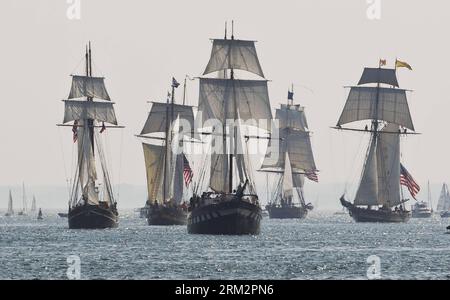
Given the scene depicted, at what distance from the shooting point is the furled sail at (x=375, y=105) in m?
170

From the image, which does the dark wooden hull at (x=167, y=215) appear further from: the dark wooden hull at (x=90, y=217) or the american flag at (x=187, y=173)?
the dark wooden hull at (x=90, y=217)

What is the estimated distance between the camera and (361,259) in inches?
3017

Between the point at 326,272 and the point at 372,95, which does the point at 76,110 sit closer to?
the point at 372,95

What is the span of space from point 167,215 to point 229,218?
137 ft

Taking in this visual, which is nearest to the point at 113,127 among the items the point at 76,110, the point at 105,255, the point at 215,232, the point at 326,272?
the point at 76,110

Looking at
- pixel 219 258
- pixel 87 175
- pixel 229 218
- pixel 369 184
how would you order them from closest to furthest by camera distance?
pixel 219 258 < pixel 229 218 < pixel 87 175 < pixel 369 184

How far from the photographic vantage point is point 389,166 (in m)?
161

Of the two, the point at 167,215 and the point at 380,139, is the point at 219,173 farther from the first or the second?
the point at 380,139

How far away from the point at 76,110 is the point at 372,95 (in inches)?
1959

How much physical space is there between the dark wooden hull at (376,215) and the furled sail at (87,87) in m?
46.8

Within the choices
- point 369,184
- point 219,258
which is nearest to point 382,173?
point 369,184

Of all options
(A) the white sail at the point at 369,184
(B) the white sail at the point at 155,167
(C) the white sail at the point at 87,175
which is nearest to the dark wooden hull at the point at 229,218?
(C) the white sail at the point at 87,175

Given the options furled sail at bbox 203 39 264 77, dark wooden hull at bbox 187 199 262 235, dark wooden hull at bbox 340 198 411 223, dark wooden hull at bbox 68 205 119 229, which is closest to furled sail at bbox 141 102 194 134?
dark wooden hull at bbox 68 205 119 229

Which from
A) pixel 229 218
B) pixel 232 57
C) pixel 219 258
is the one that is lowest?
pixel 219 258
